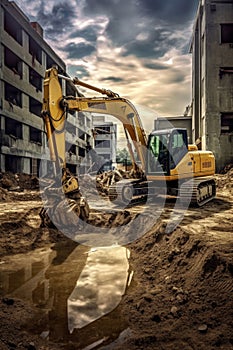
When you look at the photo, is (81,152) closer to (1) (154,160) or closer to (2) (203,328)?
(1) (154,160)

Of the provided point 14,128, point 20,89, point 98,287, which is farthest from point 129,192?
point 20,89

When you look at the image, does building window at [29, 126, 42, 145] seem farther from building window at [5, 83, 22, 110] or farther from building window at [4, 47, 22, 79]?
building window at [4, 47, 22, 79]

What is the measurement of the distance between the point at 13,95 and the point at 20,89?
4.21 ft

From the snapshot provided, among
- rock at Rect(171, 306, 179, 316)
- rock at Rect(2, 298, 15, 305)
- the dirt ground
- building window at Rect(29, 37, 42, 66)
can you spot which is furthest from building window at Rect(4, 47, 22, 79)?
rock at Rect(171, 306, 179, 316)

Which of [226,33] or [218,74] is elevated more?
[226,33]

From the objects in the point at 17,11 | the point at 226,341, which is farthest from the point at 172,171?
the point at 17,11

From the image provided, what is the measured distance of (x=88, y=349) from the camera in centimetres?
338

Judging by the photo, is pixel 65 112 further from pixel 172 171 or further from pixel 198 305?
pixel 198 305

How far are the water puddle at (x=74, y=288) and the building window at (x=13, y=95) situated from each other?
18992mm

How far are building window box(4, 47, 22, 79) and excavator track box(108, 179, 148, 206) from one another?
1635 centimetres

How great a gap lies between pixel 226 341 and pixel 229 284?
1.06m

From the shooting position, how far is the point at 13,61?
24.7m

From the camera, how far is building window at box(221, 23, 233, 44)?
22.8m

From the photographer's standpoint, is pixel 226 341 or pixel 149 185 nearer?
pixel 226 341
